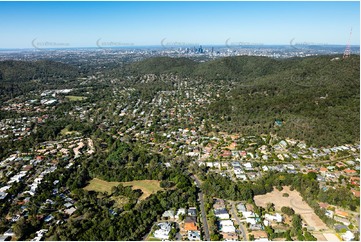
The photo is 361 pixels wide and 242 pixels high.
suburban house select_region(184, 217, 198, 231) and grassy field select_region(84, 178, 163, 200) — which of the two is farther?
grassy field select_region(84, 178, 163, 200)

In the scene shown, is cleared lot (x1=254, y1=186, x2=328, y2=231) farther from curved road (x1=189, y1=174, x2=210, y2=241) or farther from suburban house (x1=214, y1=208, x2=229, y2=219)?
curved road (x1=189, y1=174, x2=210, y2=241)

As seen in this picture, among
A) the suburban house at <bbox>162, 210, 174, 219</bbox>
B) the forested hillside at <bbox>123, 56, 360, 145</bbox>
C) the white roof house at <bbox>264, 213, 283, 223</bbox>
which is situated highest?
the forested hillside at <bbox>123, 56, 360, 145</bbox>

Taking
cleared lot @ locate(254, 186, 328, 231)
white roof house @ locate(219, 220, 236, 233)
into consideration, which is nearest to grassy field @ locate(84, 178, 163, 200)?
white roof house @ locate(219, 220, 236, 233)

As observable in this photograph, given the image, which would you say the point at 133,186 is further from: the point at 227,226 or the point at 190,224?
the point at 227,226

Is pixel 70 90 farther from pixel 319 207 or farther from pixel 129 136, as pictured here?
pixel 319 207

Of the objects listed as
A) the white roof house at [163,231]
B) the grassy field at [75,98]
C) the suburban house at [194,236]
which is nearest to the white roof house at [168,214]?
the white roof house at [163,231]

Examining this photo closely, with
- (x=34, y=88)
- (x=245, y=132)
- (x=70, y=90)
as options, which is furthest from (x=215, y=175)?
(x=34, y=88)
